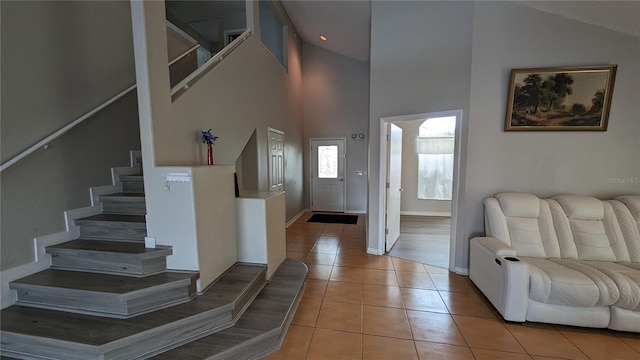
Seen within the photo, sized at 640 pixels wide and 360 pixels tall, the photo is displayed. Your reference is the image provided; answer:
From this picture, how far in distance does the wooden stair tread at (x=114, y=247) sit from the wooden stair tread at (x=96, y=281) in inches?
7.1

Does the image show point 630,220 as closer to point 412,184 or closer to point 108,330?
point 412,184

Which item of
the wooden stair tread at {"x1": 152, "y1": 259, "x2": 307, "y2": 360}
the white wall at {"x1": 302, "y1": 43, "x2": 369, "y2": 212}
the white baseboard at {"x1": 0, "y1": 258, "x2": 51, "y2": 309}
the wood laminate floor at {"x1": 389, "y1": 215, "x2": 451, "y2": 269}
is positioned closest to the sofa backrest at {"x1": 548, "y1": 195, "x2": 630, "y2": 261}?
the wood laminate floor at {"x1": 389, "y1": 215, "x2": 451, "y2": 269}

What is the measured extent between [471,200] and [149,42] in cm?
367

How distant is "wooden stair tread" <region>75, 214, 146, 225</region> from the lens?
2350 mm

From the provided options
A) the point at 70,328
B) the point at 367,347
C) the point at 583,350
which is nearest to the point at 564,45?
the point at 583,350

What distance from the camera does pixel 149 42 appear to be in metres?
2.02

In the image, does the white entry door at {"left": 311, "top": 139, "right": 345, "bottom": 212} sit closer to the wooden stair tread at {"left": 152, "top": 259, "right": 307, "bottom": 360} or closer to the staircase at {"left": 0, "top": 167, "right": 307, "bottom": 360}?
the wooden stair tread at {"left": 152, "top": 259, "right": 307, "bottom": 360}

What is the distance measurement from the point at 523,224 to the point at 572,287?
2.64 ft

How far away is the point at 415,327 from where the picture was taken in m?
2.29

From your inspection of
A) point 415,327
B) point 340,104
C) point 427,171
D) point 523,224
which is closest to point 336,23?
point 340,104

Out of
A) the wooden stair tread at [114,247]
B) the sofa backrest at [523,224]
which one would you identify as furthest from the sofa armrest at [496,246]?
the wooden stair tread at [114,247]

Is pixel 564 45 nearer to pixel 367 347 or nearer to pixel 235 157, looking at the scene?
pixel 367 347

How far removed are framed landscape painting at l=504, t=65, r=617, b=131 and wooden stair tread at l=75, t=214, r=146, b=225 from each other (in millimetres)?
4081

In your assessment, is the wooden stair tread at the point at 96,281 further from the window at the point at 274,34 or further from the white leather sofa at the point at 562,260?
the window at the point at 274,34
